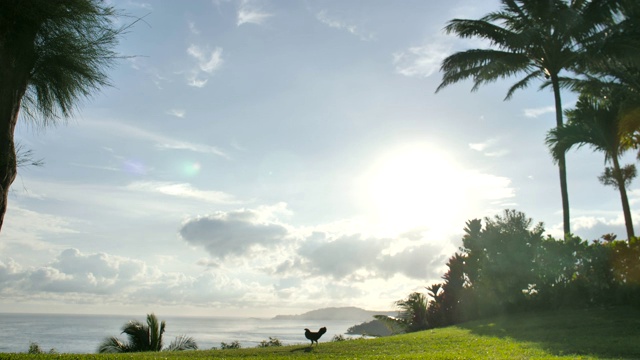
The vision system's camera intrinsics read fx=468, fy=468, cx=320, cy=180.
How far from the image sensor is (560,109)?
26234 mm

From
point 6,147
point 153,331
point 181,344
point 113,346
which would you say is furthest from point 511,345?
point 113,346

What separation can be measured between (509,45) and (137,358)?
23.4m

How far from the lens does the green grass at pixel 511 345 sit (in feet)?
39.1

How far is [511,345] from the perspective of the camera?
13.6 m

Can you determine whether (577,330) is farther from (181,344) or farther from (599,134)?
(181,344)

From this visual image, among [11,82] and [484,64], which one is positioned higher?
[484,64]

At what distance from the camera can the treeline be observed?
19.5 metres

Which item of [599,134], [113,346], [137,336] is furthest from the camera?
[599,134]

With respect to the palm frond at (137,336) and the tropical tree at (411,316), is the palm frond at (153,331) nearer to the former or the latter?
the palm frond at (137,336)

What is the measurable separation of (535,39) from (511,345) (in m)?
17.5

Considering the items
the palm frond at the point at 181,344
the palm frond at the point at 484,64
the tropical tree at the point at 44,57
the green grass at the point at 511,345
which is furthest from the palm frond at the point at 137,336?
the palm frond at the point at 484,64

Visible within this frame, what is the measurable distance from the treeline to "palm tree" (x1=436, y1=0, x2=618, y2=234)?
10.3ft

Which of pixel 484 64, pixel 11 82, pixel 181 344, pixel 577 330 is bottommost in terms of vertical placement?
pixel 181 344

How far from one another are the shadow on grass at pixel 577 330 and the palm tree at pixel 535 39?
6.55m
